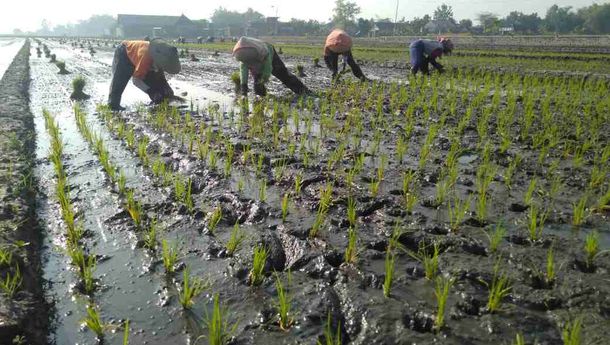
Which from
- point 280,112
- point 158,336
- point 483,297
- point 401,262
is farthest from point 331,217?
point 280,112

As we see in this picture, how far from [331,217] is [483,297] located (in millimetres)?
1008

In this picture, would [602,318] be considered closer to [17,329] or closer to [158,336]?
[158,336]

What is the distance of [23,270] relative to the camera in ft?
6.65

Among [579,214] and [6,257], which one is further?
[579,214]

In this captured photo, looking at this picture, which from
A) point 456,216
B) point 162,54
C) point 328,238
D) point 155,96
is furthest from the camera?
point 155,96

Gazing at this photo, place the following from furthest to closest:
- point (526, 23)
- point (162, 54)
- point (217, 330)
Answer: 1. point (526, 23)
2. point (162, 54)
3. point (217, 330)

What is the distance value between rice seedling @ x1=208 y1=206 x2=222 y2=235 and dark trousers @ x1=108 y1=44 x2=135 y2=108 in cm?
442

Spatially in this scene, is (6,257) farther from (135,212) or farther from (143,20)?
(143,20)

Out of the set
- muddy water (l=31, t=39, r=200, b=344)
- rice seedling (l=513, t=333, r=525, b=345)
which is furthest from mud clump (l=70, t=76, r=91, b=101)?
rice seedling (l=513, t=333, r=525, b=345)

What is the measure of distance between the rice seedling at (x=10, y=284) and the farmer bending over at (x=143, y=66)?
14.6ft

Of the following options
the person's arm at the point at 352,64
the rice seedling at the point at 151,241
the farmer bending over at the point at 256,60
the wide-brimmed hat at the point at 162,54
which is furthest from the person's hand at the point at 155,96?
the rice seedling at the point at 151,241

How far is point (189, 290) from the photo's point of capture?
179 centimetres

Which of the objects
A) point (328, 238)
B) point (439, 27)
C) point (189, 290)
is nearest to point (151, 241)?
point (189, 290)

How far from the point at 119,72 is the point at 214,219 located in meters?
4.54
